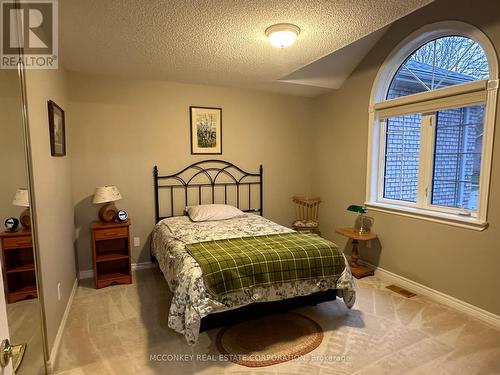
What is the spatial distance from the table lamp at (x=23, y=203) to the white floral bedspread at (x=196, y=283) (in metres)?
0.99

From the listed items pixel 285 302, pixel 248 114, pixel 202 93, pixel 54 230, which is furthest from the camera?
pixel 248 114

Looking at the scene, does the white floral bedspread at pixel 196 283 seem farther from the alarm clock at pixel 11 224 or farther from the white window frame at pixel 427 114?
the white window frame at pixel 427 114

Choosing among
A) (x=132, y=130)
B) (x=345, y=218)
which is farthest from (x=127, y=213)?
(x=345, y=218)

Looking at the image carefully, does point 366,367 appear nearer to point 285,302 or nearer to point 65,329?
point 285,302

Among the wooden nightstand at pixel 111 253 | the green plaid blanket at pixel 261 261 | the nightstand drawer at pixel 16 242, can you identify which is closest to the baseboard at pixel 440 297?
the green plaid blanket at pixel 261 261

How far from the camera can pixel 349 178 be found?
154 inches

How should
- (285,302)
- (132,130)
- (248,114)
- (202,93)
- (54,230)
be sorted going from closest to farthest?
1. (54,230)
2. (285,302)
3. (132,130)
4. (202,93)
5. (248,114)

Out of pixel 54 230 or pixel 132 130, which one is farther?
pixel 132 130

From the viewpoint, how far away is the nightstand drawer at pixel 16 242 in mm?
1374

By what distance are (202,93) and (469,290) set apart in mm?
3581

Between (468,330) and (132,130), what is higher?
(132,130)

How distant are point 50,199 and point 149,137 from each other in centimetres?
164

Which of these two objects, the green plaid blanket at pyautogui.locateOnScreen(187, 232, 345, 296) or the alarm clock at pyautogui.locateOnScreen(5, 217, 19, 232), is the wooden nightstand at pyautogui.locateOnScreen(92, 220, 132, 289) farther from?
the alarm clock at pyautogui.locateOnScreen(5, 217, 19, 232)

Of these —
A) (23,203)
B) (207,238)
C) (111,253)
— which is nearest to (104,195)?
(111,253)
